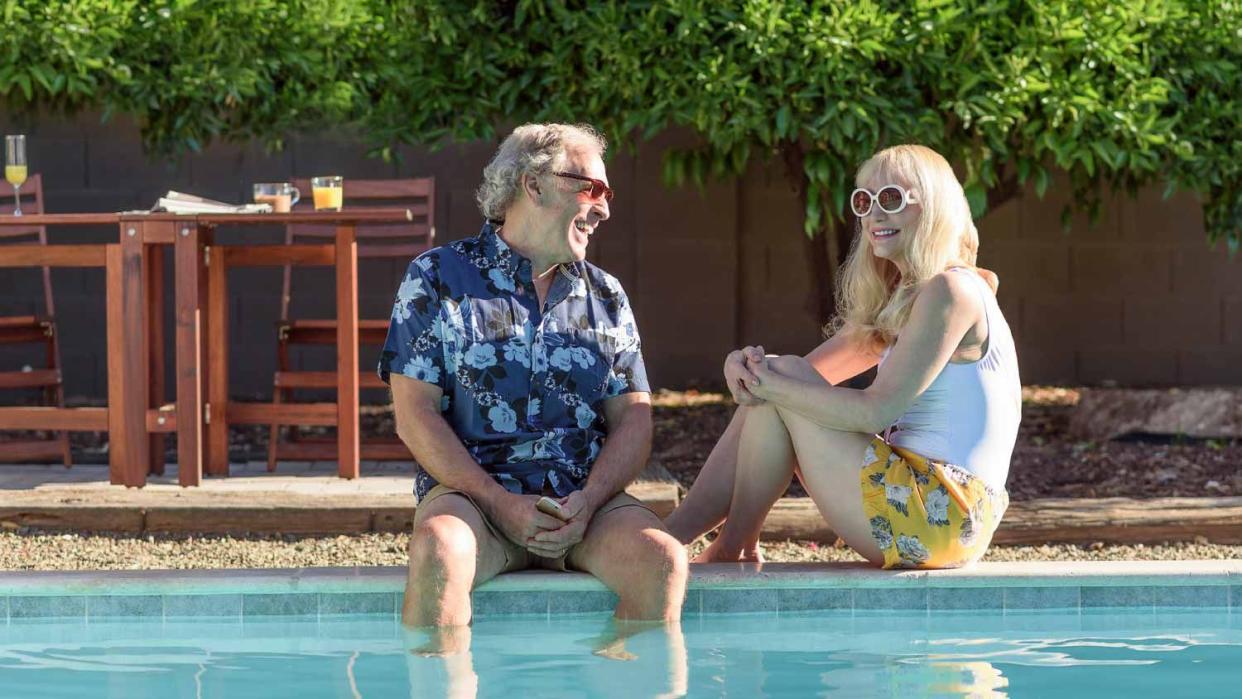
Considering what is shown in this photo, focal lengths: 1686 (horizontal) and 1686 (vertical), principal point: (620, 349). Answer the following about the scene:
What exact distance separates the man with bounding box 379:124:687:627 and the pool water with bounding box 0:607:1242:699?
0.48ft

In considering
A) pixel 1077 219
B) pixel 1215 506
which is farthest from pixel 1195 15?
pixel 1077 219

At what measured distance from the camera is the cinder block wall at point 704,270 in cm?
784

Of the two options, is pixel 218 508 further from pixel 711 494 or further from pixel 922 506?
pixel 922 506

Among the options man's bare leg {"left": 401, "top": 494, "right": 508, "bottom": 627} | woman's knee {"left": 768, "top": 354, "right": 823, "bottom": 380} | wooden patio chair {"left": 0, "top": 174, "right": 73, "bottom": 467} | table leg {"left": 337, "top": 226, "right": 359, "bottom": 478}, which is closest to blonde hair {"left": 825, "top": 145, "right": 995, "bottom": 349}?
woman's knee {"left": 768, "top": 354, "right": 823, "bottom": 380}

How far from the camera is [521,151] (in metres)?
3.67

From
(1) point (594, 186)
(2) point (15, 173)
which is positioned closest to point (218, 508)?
(2) point (15, 173)

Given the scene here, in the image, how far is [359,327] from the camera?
5914 millimetres

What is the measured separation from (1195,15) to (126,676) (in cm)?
442

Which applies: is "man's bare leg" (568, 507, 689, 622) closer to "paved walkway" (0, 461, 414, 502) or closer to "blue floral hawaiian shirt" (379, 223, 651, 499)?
"blue floral hawaiian shirt" (379, 223, 651, 499)

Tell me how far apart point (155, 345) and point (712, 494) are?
262 centimetres

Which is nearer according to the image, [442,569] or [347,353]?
[442,569]

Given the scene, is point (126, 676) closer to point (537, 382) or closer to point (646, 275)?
point (537, 382)

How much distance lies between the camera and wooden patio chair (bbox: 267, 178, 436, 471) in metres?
5.94

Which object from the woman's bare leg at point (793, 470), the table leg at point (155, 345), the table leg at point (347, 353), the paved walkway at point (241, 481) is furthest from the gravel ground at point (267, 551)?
the woman's bare leg at point (793, 470)
